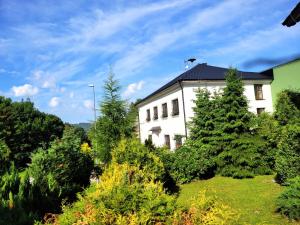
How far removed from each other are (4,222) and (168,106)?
28.3 meters

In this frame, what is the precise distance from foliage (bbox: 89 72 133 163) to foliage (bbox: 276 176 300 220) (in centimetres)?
1104

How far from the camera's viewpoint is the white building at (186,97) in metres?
30.6

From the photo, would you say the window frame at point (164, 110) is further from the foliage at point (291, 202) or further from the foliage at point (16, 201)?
the foliage at point (291, 202)

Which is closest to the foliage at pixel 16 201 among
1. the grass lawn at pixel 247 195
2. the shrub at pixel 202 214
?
the grass lawn at pixel 247 195

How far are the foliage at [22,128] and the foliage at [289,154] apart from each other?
27.0 metres

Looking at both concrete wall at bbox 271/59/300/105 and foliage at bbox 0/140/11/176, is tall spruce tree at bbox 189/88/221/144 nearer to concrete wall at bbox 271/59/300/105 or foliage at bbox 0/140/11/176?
concrete wall at bbox 271/59/300/105

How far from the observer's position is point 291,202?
8.22m

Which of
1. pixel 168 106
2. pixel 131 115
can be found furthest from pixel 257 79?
pixel 131 115

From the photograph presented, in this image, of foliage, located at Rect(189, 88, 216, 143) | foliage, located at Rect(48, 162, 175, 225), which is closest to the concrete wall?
foliage, located at Rect(189, 88, 216, 143)

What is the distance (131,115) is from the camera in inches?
778

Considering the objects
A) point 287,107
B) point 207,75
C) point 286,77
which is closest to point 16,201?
point 287,107

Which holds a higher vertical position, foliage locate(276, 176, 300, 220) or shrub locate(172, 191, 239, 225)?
shrub locate(172, 191, 239, 225)

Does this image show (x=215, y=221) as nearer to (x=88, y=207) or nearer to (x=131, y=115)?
(x=88, y=207)

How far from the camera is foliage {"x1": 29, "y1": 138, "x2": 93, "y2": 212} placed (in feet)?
34.8
